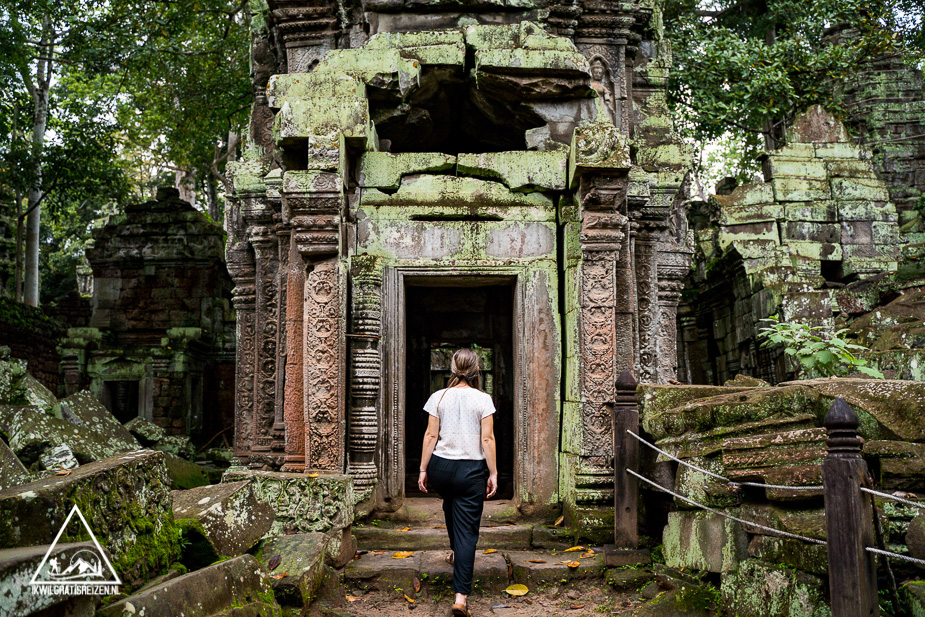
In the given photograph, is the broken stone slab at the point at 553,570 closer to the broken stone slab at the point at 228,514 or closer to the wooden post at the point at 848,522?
the broken stone slab at the point at 228,514

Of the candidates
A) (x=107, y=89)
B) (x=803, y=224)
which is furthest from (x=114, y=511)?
(x=107, y=89)

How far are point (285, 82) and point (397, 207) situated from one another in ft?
4.80

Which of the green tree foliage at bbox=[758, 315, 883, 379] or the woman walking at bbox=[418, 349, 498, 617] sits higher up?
the green tree foliage at bbox=[758, 315, 883, 379]

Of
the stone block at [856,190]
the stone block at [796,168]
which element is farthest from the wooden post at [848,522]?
the stone block at [856,190]

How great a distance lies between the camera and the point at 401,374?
6.52 metres

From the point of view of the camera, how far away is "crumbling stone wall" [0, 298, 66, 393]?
14.2 metres

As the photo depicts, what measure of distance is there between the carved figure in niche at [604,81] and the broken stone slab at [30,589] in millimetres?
6787

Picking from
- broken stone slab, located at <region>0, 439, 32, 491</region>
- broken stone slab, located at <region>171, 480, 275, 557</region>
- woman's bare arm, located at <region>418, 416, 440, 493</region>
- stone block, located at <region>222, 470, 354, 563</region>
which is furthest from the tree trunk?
woman's bare arm, located at <region>418, 416, 440, 493</region>

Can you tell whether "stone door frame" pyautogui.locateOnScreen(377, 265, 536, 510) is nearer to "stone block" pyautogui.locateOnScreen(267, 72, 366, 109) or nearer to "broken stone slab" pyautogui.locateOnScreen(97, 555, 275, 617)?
"stone block" pyautogui.locateOnScreen(267, 72, 366, 109)

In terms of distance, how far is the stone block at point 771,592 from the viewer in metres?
3.46

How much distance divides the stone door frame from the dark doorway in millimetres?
3763

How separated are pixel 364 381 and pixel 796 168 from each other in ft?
33.1

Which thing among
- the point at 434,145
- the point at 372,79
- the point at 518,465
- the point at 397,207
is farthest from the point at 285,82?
the point at 518,465

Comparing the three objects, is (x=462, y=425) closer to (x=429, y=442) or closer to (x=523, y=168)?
(x=429, y=442)
